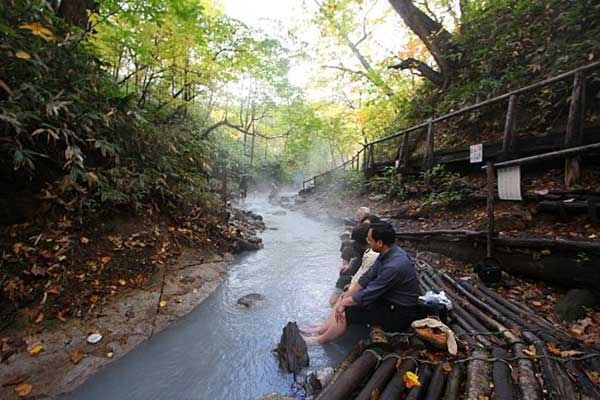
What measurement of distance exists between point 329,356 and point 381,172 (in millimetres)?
9053

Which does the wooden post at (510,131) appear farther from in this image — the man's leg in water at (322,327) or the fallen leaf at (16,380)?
the fallen leaf at (16,380)

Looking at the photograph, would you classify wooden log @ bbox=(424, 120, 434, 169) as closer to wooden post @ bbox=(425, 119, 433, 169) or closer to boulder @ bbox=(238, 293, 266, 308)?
wooden post @ bbox=(425, 119, 433, 169)

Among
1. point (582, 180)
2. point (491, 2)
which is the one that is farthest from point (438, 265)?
point (491, 2)

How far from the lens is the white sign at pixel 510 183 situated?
168 inches

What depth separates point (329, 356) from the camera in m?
3.39

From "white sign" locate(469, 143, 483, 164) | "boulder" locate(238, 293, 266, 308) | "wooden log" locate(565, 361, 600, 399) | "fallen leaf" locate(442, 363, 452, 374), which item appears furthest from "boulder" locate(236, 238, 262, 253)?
"wooden log" locate(565, 361, 600, 399)

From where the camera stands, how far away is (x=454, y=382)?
216 cm

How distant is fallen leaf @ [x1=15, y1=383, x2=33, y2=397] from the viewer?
2527mm

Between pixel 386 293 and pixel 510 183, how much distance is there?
2.99m

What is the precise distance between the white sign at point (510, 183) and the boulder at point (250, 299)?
4389 mm

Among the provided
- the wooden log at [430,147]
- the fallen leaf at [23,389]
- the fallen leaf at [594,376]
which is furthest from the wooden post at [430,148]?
the fallen leaf at [23,389]

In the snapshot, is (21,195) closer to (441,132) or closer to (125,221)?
(125,221)

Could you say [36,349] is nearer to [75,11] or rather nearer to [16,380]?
[16,380]

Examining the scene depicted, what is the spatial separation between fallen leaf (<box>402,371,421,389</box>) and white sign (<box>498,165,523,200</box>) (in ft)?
11.6
